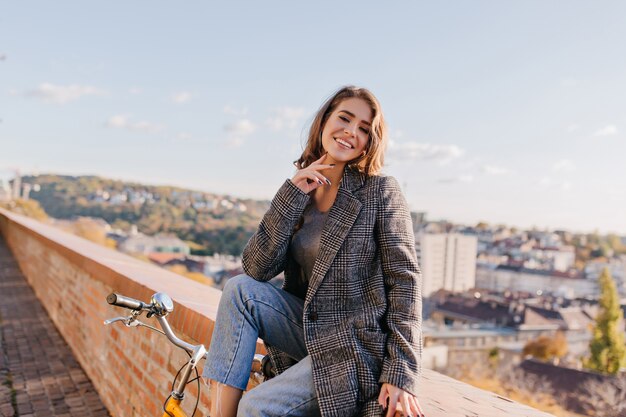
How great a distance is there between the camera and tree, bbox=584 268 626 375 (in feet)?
161

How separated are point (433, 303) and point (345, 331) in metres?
68.8

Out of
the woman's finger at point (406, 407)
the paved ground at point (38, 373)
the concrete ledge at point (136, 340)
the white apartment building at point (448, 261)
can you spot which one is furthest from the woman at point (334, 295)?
the white apartment building at point (448, 261)

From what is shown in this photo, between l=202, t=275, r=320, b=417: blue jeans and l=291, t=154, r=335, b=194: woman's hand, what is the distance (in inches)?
11.7

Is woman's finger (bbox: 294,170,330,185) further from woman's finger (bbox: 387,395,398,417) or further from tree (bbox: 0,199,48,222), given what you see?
tree (bbox: 0,199,48,222)

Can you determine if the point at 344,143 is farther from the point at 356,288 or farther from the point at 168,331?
the point at 168,331

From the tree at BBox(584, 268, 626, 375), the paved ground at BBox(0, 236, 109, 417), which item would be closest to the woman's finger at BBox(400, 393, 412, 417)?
the paved ground at BBox(0, 236, 109, 417)

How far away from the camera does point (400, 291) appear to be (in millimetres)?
1491

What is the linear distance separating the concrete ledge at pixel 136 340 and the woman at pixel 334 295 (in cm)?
19

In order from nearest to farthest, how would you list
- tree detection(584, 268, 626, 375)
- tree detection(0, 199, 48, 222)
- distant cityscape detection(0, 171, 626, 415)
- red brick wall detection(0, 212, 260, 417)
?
red brick wall detection(0, 212, 260, 417)
tree detection(0, 199, 48, 222)
distant cityscape detection(0, 171, 626, 415)
tree detection(584, 268, 626, 375)

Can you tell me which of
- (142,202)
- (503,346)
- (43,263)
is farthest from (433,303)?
(43,263)

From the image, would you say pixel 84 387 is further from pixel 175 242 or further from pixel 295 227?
pixel 175 242

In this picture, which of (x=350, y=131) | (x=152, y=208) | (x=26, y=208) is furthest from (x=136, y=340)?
(x=152, y=208)

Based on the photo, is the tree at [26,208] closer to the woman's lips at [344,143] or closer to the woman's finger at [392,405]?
the woman's lips at [344,143]

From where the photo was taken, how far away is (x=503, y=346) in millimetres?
55438
